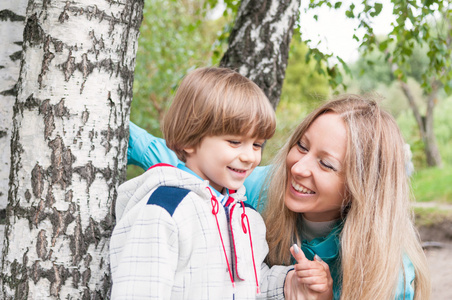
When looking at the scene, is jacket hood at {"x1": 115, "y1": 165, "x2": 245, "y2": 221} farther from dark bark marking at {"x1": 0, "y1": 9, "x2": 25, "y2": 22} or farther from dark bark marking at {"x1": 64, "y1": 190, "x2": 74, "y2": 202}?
dark bark marking at {"x1": 0, "y1": 9, "x2": 25, "y2": 22}

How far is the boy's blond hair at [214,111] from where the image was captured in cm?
146

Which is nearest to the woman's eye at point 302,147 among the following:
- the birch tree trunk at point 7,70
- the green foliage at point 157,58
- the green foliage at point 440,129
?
the birch tree trunk at point 7,70

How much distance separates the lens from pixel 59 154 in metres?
1.34

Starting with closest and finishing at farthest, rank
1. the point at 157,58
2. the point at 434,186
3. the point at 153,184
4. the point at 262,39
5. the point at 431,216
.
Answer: the point at 153,184, the point at 262,39, the point at 157,58, the point at 431,216, the point at 434,186

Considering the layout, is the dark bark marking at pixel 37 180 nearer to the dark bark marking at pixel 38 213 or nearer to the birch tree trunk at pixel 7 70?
the dark bark marking at pixel 38 213

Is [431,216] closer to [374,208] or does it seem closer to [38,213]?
[374,208]

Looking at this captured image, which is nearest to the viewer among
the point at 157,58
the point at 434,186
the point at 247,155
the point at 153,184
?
the point at 153,184

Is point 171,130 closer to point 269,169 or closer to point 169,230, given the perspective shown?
point 169,230

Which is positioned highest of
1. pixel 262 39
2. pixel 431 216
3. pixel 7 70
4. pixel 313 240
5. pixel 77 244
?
pixel 262 39

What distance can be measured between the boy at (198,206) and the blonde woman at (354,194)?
324 mm

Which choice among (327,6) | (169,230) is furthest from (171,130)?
(327,6)

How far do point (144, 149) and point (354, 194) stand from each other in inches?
34.1

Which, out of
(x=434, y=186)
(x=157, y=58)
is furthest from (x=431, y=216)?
(x=157, y=58)

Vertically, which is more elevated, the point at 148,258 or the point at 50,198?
the point at 50,198
